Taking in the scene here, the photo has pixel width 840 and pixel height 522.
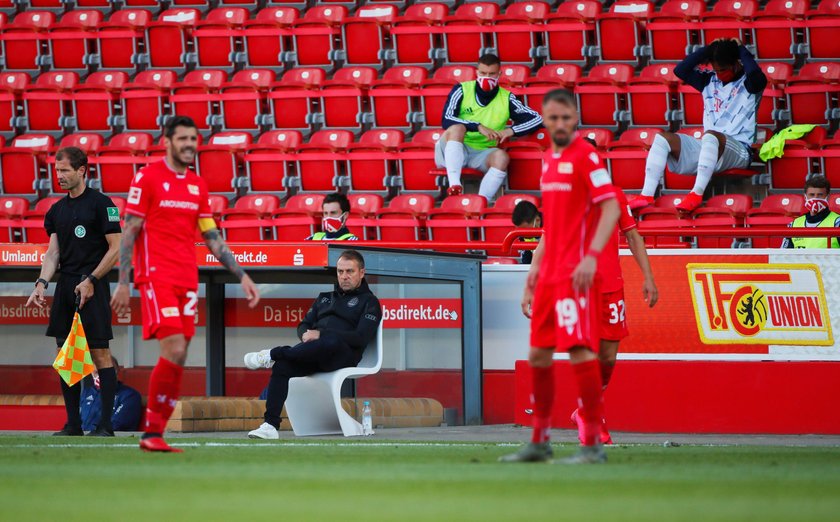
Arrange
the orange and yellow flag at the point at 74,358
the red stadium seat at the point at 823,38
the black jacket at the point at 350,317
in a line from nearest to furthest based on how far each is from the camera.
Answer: the orange and yellow flag at the point at 74,358, the black jacket at the point at 350,317, the red stadium seat at the point at 823,38

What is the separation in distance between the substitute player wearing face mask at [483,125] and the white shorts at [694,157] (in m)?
1.89

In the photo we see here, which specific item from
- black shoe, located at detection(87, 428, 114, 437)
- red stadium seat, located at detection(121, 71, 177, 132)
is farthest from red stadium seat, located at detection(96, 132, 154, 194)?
black shoe, located at detection(87, 428, 114, 437)

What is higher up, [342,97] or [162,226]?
[342,97]

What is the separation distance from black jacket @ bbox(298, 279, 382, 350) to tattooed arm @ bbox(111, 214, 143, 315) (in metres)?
3.36

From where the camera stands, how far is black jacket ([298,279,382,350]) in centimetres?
1070

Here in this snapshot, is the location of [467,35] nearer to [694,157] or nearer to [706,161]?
[694,157]

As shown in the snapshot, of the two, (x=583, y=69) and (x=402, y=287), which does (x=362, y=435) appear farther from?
(x=583, y=69)

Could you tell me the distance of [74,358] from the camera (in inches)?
386

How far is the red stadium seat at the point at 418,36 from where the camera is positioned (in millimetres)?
17938

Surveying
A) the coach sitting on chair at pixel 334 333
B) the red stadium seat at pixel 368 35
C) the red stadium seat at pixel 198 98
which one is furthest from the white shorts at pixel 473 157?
the coach sitting on chair at pixel 334 333

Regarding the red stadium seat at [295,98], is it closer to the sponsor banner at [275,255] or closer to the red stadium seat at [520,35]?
the red stadium seat at [520,35]

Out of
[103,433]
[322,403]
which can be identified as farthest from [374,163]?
[103,433]

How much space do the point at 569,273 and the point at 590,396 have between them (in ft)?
2.12

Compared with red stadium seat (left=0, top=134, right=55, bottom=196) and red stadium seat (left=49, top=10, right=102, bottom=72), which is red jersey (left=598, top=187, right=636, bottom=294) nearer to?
red stadium seat (left=0, top=134, right=55, bottom=196)
